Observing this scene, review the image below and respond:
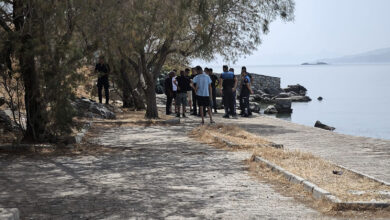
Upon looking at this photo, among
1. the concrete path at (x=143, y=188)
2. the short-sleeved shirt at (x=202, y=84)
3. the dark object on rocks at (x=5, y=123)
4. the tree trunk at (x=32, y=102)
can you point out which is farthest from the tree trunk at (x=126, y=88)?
the concrete path at (x=143, y=188)

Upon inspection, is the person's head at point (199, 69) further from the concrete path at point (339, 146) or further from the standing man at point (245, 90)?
the standing man at point (245, 90)

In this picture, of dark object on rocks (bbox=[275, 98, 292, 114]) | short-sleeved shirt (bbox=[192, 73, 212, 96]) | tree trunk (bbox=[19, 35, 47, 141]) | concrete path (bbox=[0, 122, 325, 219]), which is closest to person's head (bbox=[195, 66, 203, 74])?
short-sleeved shirt (bbox=[192, 73, 212, 96])

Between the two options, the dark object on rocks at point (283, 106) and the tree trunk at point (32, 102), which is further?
the dark object on rocks at point (283, 106)

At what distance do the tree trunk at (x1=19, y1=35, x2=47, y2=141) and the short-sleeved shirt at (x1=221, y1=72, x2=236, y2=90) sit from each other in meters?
10.8

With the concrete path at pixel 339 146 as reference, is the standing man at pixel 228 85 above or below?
above

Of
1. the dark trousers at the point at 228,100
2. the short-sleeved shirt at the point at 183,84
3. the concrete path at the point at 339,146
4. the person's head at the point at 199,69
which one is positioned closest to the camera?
the concrete path at the point at 339,146

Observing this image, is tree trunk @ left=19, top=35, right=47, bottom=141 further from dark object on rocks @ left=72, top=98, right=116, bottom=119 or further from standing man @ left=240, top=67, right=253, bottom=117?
standing man @ left=240, top=67, right=253, bottom=117

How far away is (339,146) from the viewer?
13695mm

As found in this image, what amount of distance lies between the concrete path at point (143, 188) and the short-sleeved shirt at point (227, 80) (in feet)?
33.7

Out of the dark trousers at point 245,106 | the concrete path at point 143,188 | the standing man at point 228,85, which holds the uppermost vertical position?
the standing man at point 228,85

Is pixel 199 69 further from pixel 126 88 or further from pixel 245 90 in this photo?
pixel 126 88

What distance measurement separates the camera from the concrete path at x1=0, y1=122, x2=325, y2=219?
22.1ft

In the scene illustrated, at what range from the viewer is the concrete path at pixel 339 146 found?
1045 centimetres

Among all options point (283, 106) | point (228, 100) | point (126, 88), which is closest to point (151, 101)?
point (228, 100)
